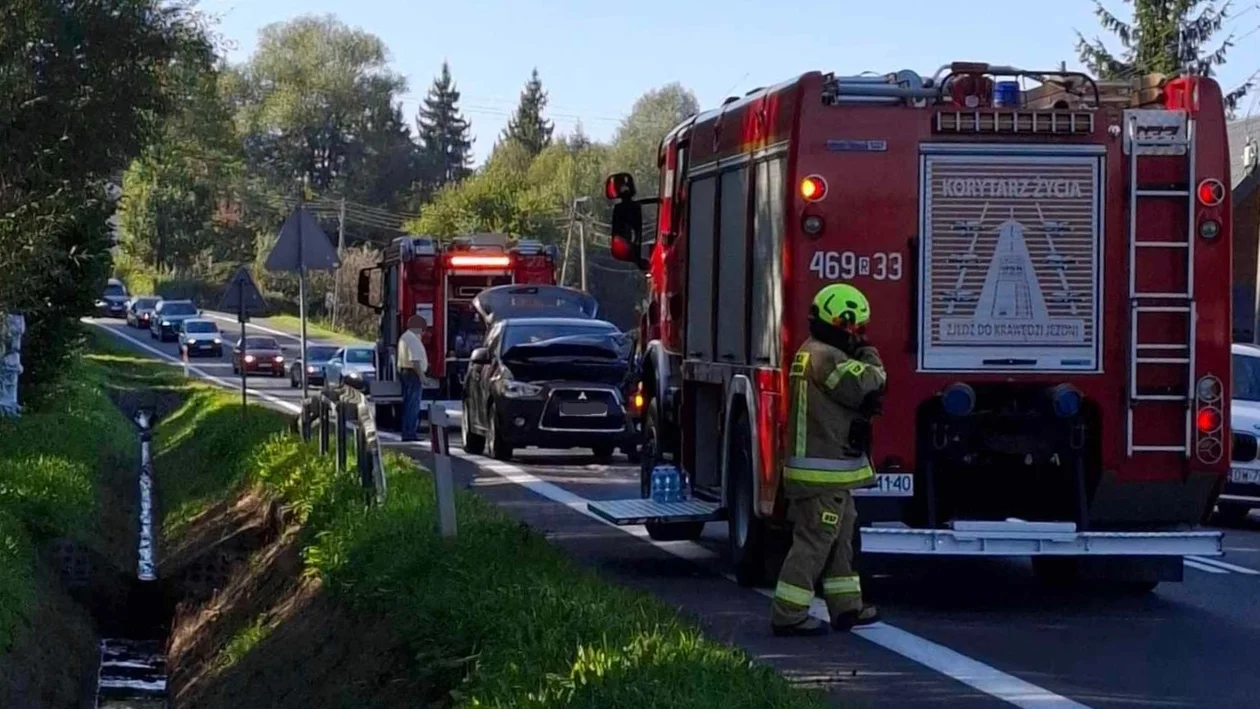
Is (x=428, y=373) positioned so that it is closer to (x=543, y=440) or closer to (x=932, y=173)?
(x=543, y=440)

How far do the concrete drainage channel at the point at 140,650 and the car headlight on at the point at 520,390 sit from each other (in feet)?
16.5

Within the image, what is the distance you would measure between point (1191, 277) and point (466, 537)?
4.36 m

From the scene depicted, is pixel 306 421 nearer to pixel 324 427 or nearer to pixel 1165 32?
pixel 324 427

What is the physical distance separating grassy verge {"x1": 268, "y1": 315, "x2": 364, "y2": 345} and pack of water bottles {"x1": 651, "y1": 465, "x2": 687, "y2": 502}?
64091 millimetres

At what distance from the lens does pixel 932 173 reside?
1134 cm

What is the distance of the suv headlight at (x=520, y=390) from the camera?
75.9ft

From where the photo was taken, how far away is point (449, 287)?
30.7 m

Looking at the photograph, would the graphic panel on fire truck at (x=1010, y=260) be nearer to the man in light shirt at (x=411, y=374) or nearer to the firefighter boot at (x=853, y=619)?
the firefighter boot at (x=853, y=619)

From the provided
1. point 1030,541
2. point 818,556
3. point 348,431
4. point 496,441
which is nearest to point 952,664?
point 818,556

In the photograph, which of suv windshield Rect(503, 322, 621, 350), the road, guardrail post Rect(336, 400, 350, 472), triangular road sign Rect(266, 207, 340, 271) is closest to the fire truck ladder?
the road

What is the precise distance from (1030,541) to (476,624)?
10.8ft

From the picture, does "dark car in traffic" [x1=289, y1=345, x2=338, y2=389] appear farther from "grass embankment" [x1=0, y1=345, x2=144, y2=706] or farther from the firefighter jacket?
the firefighter jacket

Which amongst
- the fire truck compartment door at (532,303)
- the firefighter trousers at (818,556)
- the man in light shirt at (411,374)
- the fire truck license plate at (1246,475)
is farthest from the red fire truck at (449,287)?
the firefighter trousers at (818,556)

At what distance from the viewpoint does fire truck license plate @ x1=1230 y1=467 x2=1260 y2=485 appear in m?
17.7
